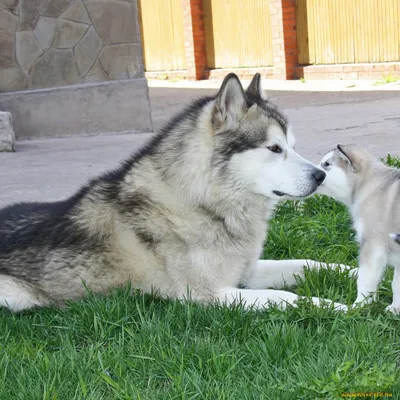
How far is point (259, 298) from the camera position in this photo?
3906 millimetres

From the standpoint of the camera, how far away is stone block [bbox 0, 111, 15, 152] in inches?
328

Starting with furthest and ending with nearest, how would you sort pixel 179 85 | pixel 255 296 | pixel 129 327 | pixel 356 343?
pixel 179 85 < pixel 255 296 < pixel 129 327 < pixel 356 343

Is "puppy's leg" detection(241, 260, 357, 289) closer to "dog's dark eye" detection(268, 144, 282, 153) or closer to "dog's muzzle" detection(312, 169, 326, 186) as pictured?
"dog's muzzle" detection(312, 169, 326, 186)

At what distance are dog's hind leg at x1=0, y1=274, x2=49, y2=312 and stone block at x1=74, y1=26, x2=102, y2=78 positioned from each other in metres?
6.46

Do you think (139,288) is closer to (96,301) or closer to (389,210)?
(96,301)

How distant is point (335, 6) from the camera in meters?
16.5

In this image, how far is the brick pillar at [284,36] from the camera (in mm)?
17312

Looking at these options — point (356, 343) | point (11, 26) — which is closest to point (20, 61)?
point (11, 26)

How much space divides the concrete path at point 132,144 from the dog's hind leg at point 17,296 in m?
2.38

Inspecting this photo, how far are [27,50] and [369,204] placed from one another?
671 centimetres

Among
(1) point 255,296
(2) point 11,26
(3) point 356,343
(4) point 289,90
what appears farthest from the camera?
(4) point 289,90

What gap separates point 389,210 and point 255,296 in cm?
83

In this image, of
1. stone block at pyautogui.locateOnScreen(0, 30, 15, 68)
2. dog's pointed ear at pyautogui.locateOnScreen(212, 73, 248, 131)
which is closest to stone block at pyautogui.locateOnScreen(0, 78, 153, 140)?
stone block at pyautogui.locateOnScreen(0, 30, 15, 68)

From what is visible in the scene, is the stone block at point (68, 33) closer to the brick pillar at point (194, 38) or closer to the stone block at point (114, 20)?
the stone block at point (114, 20)
